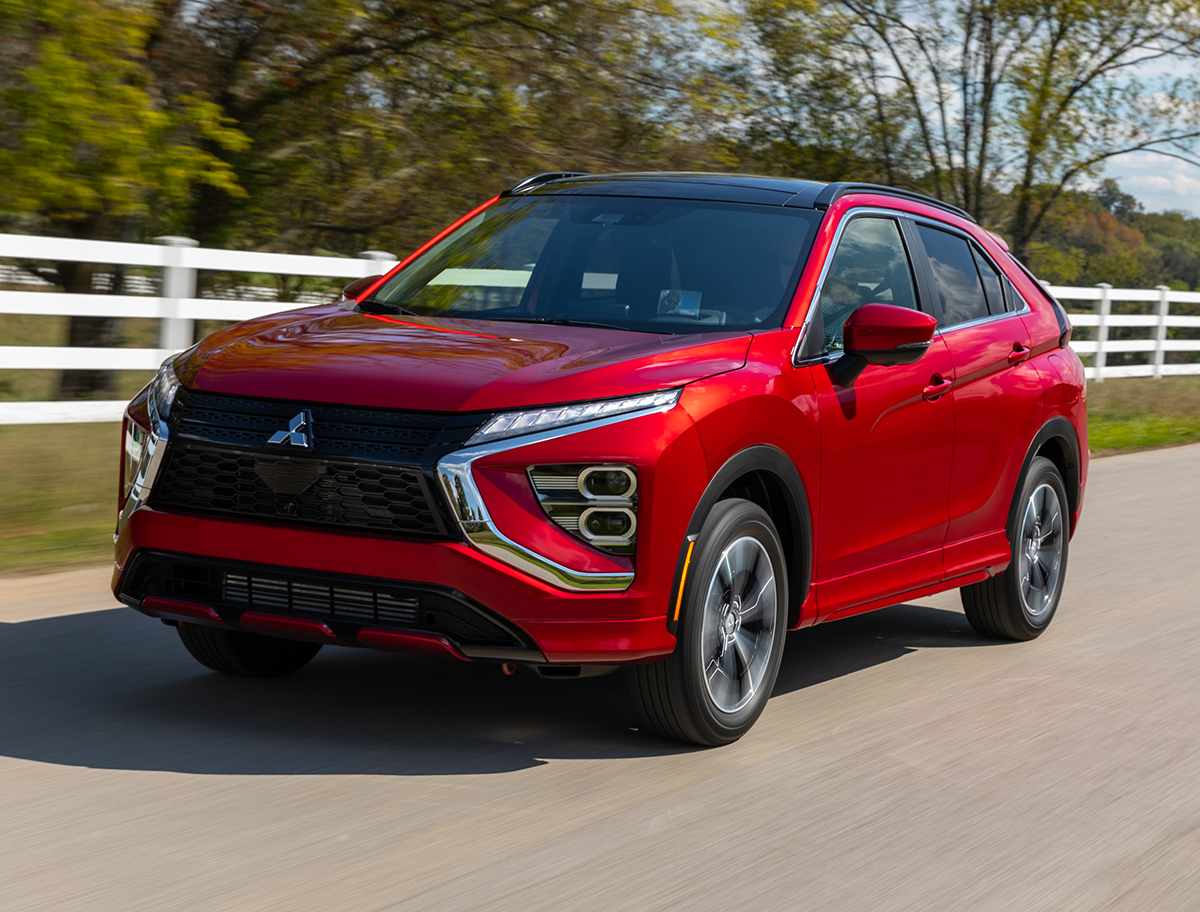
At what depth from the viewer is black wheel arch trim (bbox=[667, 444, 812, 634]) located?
15.3 ft

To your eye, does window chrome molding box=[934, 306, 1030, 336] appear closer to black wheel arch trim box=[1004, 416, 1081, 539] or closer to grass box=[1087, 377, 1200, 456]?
black wheel arch trim box=[1004, 416, 1081, 539]

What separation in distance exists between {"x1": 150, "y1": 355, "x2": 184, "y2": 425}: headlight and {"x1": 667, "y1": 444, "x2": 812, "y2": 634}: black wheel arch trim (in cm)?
164

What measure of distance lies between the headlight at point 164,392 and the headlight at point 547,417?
1.08 meters

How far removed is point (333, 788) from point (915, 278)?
320cm

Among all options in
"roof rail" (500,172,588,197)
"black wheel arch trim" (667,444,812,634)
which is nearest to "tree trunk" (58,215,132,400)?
"roof rail" (500,172,588,197)

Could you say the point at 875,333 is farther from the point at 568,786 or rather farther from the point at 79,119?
the point at 79,119

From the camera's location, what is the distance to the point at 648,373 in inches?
181

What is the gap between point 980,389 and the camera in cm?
636

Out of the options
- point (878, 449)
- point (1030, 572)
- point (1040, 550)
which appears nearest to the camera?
point (878, 449)

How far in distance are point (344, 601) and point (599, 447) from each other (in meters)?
0.85

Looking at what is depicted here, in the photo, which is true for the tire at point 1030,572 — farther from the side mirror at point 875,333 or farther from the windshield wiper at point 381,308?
the windshield wiper at point 381,308

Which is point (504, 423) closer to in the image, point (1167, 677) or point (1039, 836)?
point (1039, 836)

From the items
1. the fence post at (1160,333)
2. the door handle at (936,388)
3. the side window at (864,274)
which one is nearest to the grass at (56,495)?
the side window at (864,274)

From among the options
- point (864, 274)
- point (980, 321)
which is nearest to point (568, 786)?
point (864, 274)
